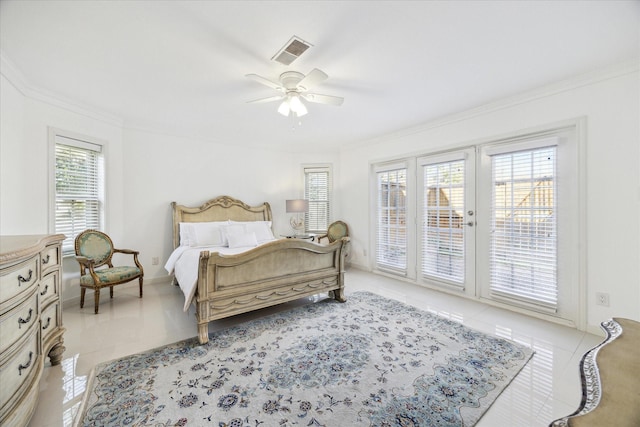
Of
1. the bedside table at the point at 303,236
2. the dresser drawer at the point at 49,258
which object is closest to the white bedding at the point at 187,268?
the dresser drawer at the point at 49,258

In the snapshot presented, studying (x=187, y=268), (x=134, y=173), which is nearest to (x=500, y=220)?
(x=187, y=268)

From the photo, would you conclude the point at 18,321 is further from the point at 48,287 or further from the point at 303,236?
the point at 303,236

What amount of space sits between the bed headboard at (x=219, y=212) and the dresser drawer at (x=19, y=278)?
275cm

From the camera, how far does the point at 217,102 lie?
3221 millimetres

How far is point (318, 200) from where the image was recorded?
573cm

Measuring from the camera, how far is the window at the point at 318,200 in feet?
18.8

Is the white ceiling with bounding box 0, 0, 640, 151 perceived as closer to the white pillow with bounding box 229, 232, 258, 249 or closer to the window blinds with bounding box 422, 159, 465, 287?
the window blinds with bounding box 422, 159, 465, 287

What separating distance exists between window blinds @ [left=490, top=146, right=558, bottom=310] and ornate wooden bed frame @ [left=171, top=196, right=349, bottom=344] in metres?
1.96

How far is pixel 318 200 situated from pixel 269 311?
2.98 metres

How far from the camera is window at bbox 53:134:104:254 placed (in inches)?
129

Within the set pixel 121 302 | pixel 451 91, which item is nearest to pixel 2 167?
pixel 121 302

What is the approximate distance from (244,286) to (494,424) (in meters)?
2.21

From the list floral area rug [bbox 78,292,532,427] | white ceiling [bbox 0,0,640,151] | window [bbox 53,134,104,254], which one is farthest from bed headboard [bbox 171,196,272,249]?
floral area rug [bbox 78,292,532,427]

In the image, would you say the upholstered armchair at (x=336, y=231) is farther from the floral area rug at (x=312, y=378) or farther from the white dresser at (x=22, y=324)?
the white dresser at (x=22, y=324)
